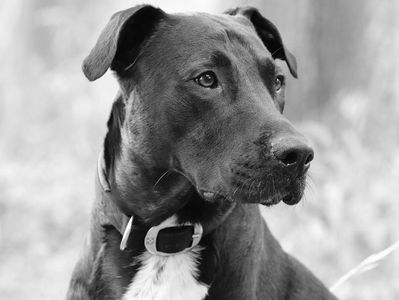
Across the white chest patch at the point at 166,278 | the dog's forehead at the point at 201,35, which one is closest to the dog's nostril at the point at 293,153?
the dog's forehead at the point at 201,35

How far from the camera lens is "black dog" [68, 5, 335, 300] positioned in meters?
2.83

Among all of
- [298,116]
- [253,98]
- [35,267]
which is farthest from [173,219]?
[298,116]

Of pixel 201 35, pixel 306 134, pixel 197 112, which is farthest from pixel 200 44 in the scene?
pixel 306 134

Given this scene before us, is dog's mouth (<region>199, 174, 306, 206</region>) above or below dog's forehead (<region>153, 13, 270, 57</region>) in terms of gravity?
Answer: below

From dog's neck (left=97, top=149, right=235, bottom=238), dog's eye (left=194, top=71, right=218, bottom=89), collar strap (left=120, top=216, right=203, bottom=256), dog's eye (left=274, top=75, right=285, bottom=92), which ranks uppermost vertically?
dog's eye (left=194, top=71, right=218, bottom=89)

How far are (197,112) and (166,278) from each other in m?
0.73

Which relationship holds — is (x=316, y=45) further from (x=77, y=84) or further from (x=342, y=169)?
(x=77, y=84)

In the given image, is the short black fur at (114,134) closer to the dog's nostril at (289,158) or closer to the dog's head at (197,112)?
the dog's head at (197,112)

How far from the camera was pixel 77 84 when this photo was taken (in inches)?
284

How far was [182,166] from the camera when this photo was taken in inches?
116

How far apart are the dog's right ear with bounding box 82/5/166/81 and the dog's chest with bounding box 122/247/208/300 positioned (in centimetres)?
84

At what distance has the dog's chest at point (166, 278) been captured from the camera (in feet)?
9.90

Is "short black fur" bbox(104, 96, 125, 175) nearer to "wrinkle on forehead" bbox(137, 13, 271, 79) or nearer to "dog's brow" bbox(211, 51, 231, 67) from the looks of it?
"wrinkle on forehead" bbox(137, 13, 271, 79)

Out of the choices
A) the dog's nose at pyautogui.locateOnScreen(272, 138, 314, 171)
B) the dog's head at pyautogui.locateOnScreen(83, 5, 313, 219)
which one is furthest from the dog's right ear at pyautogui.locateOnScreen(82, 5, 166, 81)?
the dog's nose at pyautogui.locateOnScreen(272, 138, 314, 171)
